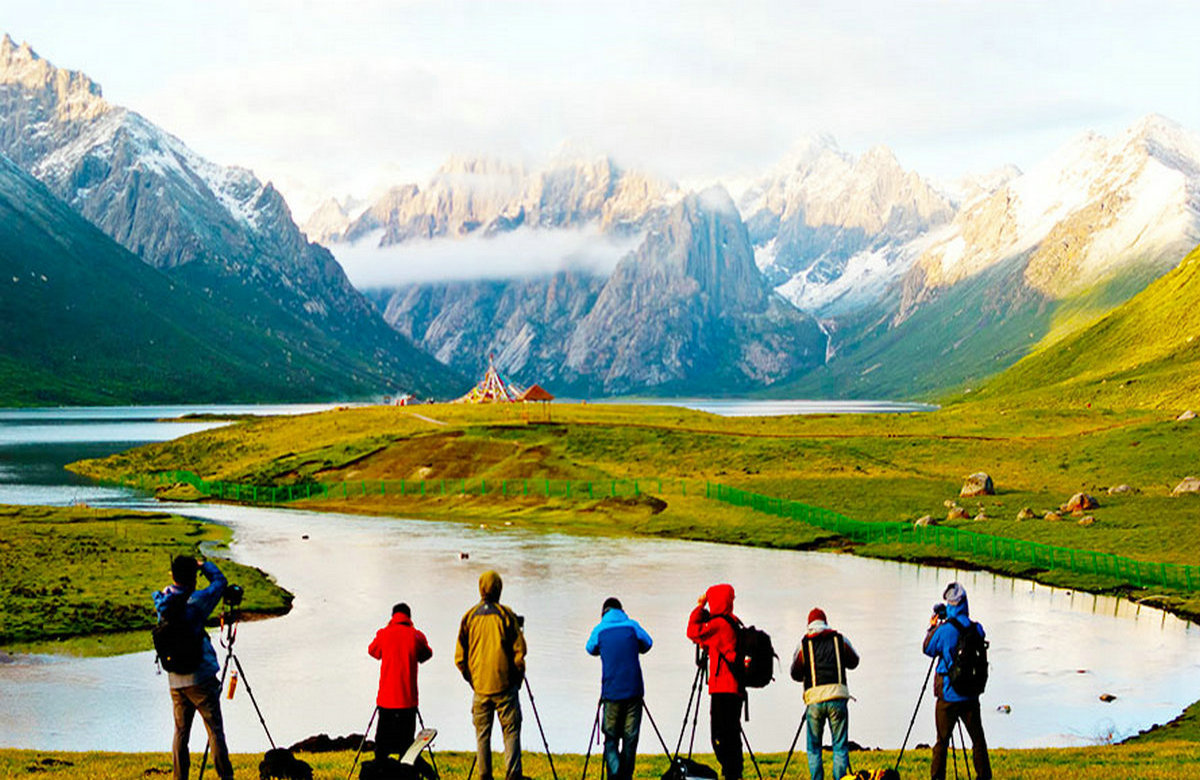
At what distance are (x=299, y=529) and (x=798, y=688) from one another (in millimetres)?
68278

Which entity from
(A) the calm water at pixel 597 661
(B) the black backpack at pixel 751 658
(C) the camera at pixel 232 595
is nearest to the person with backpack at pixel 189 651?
(C) the camera at pixel 232 595

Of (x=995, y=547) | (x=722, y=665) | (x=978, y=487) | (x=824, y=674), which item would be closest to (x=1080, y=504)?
(x=978, y=487)

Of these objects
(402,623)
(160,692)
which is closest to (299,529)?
(160,692)

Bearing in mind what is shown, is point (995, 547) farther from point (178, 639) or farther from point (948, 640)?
point (178, 639)

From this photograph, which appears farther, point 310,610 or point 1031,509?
point 1031,509

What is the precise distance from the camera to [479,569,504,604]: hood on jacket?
Answer: 74.7 ft

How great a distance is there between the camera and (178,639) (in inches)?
896

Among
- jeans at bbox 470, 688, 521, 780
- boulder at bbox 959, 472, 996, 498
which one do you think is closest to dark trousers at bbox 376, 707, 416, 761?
jeans at bbox 470, 688, 521, 780

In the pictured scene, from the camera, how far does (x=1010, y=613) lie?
217 feet

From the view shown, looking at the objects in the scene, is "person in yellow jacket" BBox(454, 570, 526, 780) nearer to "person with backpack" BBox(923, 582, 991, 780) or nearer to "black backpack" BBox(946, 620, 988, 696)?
"person with backpack" BBox(923, 582, 991, 780)

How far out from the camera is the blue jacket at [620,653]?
2438 cm

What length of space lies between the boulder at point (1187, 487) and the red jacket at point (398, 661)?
92130mm

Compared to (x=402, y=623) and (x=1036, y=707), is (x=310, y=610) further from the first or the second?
(x=402, y=623)

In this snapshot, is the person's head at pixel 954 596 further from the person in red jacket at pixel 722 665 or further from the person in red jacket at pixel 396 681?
the person in red jacket at pixel 396 681
